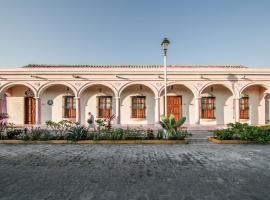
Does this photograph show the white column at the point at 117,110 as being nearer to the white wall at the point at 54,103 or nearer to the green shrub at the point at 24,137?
the white wall at the point at 54,103

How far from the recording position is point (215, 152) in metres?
6.57

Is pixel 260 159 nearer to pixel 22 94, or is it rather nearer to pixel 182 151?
pixel 182 151

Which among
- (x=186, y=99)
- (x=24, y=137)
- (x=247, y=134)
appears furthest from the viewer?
(x=186, y=99)

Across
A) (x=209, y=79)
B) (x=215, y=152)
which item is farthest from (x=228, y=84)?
(x=215, y=152)

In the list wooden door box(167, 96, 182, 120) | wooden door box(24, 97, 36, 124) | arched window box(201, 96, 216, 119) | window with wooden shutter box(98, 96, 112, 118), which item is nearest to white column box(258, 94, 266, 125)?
arched window box(201, 96, 216, 119)

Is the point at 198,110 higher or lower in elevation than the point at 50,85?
lower

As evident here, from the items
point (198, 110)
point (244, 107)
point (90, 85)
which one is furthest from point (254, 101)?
point (90, 85)

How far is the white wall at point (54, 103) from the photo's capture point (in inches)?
572

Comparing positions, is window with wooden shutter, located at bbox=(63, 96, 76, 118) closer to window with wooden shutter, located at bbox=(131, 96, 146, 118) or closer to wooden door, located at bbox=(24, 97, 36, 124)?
wooden door, located at bbox=(24, 97, 36, 124)

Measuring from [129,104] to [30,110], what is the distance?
27.8ft

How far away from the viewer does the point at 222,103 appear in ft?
48.5

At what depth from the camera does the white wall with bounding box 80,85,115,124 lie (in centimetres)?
1467

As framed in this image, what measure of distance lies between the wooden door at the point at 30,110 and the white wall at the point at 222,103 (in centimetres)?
1443

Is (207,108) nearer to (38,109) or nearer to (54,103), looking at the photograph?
(54,103)
